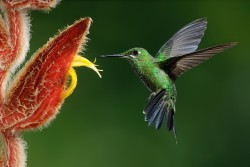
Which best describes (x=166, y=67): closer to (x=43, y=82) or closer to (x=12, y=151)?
(x=43, y=82)

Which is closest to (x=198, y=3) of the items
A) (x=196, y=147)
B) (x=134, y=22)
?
(x=134, y=22)

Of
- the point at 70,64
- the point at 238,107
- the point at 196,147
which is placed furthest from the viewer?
the point at 238,107

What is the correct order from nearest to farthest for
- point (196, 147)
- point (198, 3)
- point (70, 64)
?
point (70, 64)
point (196, 147)
point (198, 3)

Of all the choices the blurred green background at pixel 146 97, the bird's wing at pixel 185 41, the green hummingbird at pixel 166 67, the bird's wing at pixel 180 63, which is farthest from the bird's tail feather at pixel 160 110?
the blurred green background at pixel 146 97

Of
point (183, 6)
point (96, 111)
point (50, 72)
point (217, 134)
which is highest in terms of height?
point (50, 72)

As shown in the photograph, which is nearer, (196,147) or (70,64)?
(70,64)

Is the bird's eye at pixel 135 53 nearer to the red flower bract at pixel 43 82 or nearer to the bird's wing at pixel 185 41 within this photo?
the bird's wing at pixel 185 41

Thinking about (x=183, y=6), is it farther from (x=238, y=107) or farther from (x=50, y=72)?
(x=50, y=72)

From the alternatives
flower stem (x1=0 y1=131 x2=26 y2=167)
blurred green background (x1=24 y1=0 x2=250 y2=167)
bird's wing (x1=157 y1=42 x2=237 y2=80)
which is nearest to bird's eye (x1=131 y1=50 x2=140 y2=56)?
bird's wing (x1=157 y1=42 x2=237 y2=80)
